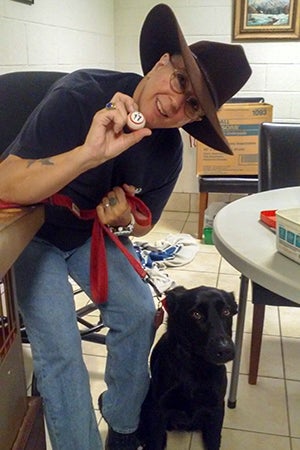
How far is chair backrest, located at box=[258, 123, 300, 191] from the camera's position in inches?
63.2

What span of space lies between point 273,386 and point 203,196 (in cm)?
161

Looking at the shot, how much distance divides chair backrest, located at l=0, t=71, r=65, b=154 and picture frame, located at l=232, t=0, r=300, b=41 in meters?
2.22

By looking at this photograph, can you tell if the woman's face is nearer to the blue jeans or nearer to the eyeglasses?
the eyeglasses

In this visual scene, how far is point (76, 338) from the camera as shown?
1064 millimetres

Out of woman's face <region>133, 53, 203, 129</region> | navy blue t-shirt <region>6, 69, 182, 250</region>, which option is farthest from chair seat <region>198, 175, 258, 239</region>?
woman's face <region>133, 53, 203, 129</region>

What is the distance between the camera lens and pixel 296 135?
1619 millimetres

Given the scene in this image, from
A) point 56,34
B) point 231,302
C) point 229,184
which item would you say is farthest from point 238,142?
point 231,302

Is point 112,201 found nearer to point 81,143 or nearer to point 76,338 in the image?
point 81,143

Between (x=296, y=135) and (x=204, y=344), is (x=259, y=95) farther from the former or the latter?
(x=204, y=344)

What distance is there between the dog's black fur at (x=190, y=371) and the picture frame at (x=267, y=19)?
8.01 feet

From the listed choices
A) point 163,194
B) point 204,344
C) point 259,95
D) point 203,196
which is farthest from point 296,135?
point 259,95

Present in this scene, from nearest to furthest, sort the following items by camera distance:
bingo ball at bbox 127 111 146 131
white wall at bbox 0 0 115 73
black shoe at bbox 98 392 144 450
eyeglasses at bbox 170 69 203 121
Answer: bingo ball at bbox 127 111 146 131 → eyeglasses at bbox 170 69 203 121 → black shoe at bbox 98 392 144 450 → white wall at bbox 0 0 115 73

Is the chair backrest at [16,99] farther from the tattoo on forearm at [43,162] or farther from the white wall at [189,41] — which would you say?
the white wall at [189,41]

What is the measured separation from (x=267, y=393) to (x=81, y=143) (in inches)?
44.6
